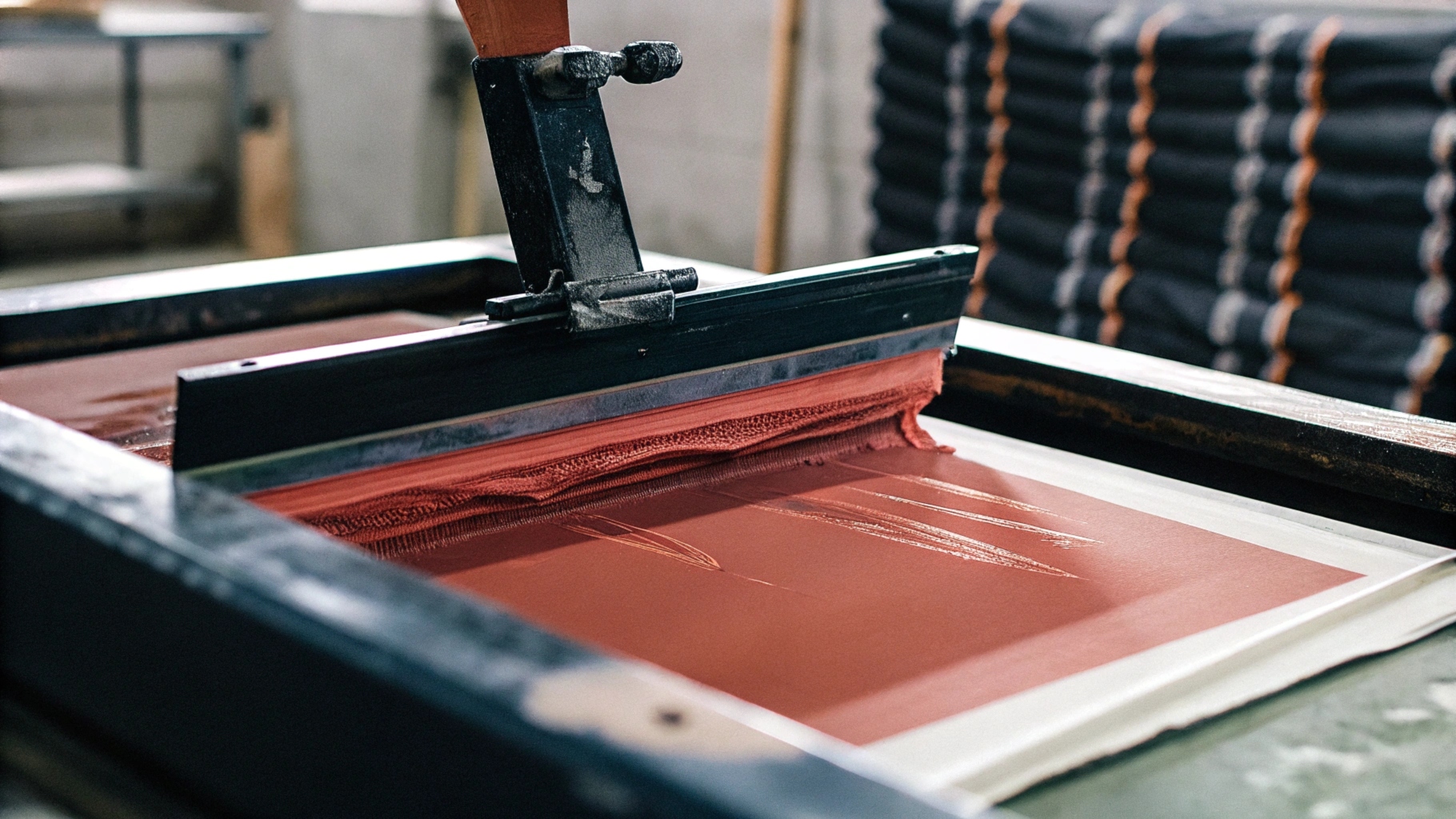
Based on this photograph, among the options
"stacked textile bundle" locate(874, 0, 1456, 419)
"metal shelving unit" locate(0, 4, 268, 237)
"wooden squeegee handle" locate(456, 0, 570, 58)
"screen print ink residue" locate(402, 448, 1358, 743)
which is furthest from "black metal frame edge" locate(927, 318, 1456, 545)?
"metal shelving unit" locate(0, 4, 268, 237)

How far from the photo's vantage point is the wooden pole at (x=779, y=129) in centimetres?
409

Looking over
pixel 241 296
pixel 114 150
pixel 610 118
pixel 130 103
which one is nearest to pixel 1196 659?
pixel 241 296

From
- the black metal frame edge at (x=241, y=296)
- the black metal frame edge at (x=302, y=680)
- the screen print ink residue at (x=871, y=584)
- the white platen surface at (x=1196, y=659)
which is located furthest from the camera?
the black metal frame edge at (x=241, y=296)

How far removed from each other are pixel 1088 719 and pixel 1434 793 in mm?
190

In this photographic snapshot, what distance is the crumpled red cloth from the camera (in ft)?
3.25

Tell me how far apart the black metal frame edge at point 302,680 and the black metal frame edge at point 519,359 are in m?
0.08

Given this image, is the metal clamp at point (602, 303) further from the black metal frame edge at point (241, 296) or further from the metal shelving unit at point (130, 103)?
the metal shelving unit at point (130, 103)

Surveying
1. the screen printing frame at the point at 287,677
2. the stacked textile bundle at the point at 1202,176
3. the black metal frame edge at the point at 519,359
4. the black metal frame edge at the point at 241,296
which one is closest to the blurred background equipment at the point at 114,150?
the stacked textile bundle at the point at 1202,176

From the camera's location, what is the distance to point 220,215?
6.15 m

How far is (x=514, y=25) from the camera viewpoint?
1.10 m

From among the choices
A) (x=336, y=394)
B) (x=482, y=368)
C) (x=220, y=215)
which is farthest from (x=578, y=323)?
(x=220, y=215)

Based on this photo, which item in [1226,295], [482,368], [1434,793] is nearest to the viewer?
[1434,793]

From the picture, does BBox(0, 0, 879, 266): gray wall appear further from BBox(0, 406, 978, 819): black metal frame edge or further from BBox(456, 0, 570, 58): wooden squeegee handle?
BBox(0, 406, 978, 819): black metal frame edge

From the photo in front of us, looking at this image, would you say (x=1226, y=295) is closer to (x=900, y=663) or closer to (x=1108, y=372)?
(x=1108, y=372)
